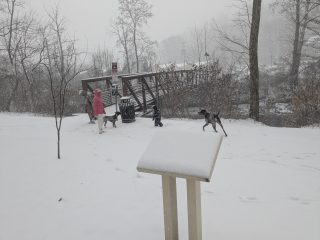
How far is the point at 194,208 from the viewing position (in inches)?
109

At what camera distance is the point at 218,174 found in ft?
17.6

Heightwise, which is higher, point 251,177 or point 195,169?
point 195,169

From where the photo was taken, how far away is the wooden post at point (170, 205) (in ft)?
9.41

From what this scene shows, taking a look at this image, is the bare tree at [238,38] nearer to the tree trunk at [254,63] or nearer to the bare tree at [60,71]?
the tree trunk at [254,63]

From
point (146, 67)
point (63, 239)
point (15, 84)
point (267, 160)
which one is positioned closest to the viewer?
point (63, 239)

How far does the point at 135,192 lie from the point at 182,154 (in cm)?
210

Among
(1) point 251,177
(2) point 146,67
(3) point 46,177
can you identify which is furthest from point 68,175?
(2) point 146,67

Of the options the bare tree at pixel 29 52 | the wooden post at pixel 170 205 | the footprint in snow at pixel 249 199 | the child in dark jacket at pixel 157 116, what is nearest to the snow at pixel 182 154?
the wooden post at pixel 170 205

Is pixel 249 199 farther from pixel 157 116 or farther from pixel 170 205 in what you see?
pixel 157 116

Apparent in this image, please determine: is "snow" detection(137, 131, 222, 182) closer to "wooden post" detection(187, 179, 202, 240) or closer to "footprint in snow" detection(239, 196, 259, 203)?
"wooden post" detection(187, 179, 202, 240)

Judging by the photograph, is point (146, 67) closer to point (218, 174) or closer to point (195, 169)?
point (218, 174)

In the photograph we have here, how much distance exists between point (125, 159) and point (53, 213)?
7.88ft

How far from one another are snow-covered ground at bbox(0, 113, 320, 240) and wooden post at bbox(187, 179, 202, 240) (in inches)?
23.3

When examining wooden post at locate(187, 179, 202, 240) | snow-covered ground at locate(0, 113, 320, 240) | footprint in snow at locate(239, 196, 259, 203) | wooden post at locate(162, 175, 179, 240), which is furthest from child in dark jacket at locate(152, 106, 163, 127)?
wooden post at locate(187, 179, 202, 240)
